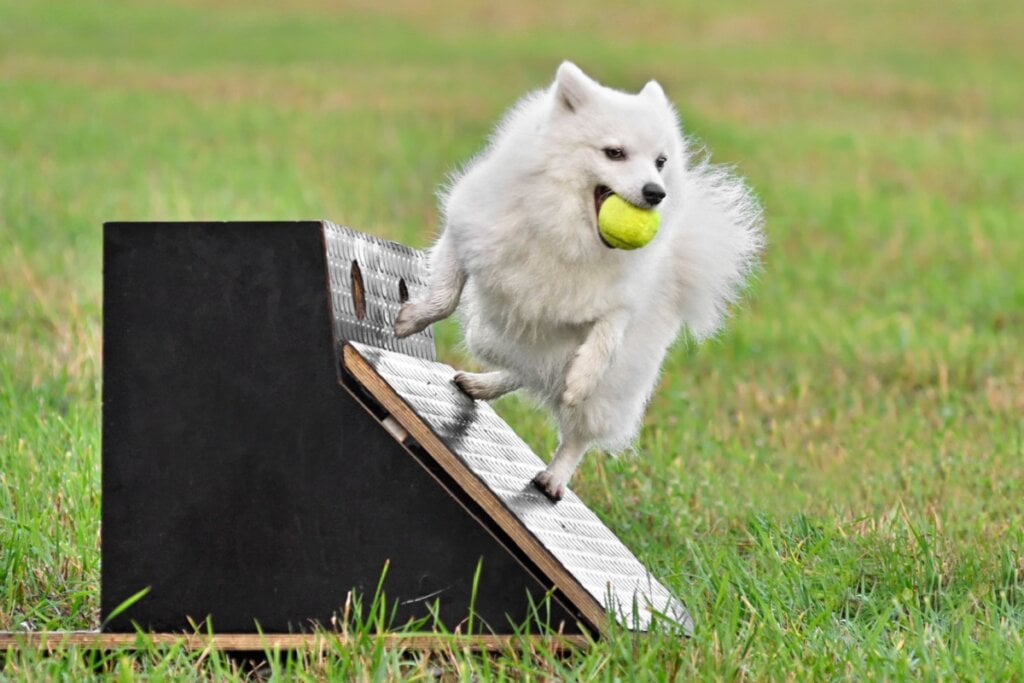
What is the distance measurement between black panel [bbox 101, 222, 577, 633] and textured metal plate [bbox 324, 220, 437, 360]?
0.10 metres

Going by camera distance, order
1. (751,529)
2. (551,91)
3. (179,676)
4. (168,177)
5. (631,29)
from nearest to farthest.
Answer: (179,676)
(551,91)
(751,529)
(168,177)
(631,29)

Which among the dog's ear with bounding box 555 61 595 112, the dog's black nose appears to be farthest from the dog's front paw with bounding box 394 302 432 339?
the dog's black nose

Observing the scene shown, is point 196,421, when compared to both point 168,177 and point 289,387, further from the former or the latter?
point 168,177

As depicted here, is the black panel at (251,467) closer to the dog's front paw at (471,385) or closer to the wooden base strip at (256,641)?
the wooden base strip at (256,641)

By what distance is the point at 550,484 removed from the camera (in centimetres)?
516

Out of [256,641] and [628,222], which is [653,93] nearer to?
[628,222]

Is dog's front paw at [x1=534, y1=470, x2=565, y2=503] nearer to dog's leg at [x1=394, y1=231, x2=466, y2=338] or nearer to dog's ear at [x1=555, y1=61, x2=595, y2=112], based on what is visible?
dog's leg at [x1=394, y1=231, x2=466, y2=338]

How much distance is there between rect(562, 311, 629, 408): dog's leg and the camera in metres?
4.70

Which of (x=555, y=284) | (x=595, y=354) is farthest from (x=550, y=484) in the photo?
(x=555, y=284)

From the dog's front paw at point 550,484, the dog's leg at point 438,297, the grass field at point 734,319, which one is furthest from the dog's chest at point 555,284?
the grass field at point 734,319

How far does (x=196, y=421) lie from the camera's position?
4484mm

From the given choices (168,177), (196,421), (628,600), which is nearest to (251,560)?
(196,421)

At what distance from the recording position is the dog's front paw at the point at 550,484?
16.8 feet

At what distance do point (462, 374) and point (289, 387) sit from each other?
42.8 inches
